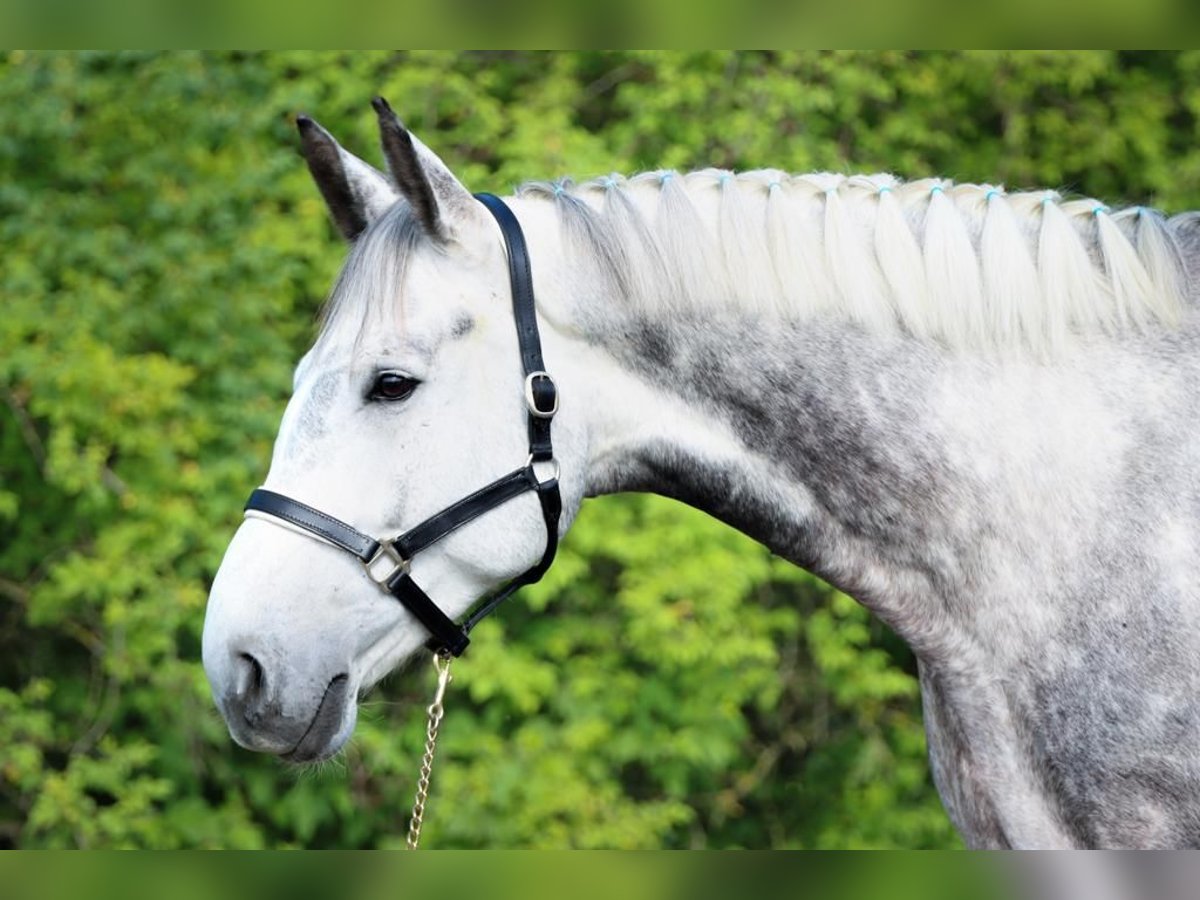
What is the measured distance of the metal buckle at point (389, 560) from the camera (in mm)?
1975

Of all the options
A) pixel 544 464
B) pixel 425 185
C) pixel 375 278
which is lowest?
pixel 544 464

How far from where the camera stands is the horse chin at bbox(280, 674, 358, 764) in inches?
78.4

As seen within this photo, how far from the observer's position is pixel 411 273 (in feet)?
6.66

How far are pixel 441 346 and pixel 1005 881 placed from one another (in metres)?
Result: 1.32

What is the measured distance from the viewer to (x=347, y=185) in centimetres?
223

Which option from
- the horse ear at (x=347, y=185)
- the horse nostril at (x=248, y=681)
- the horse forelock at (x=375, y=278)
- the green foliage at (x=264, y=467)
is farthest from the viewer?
the green foliage at (x=264, y=467)

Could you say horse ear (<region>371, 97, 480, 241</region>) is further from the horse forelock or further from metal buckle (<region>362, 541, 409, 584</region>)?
metal buckle (<region>362, 541, 409, 584</region>)

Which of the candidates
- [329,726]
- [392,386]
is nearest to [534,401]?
[392,386]

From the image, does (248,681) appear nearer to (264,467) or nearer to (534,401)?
(534,401)

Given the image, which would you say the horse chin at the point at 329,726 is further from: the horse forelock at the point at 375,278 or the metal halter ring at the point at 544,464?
the horse forelock at the point at 375,278

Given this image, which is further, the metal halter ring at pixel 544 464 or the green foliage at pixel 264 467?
the green foliage at pixel 264 467

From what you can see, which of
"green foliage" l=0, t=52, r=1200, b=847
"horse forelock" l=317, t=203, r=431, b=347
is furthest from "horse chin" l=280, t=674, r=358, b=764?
"green foliage" l=0, t=52, r=1200, b=847

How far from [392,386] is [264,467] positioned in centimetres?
269

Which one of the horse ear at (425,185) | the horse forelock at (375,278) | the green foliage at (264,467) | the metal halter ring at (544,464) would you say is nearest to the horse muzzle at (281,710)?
the metal halter ring at (544,464)
